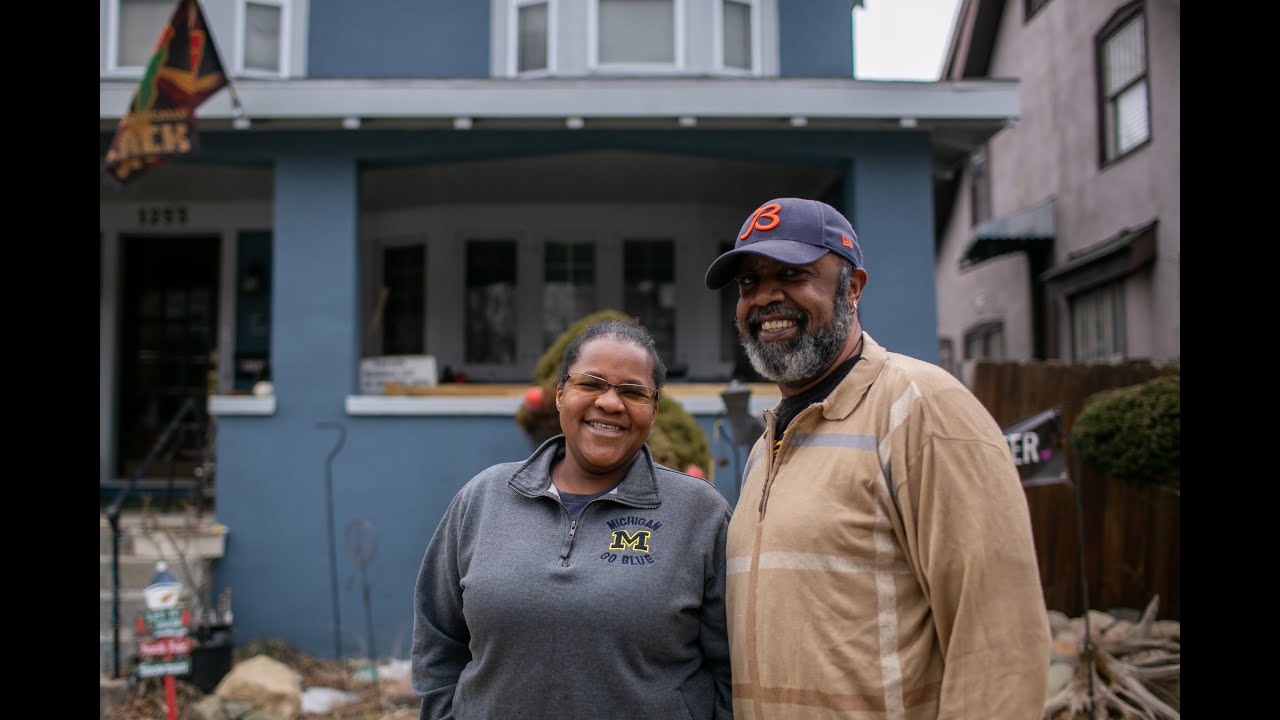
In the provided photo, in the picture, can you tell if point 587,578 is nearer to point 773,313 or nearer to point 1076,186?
point 773,313

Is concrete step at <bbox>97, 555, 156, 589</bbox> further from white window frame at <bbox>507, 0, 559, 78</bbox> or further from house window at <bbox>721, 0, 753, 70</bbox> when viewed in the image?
house window at <bbox>721, 0, 753, 70</bbox>

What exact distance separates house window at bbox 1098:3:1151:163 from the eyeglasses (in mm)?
9464

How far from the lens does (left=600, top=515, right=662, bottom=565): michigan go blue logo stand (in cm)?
218

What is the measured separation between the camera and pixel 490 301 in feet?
32.1

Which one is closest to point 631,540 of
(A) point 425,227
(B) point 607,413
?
(B) point 607,413

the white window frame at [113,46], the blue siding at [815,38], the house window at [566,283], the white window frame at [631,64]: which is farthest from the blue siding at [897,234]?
the white window frame at [113,46]

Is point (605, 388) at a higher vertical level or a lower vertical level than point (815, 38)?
lower

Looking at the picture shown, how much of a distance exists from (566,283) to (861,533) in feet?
26.2

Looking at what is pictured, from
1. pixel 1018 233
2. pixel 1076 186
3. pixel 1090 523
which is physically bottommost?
pixel 1090 523

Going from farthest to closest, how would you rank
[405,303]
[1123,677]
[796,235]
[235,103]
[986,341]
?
[986,341], [405,303], [235,103], [1123,677], [796,235]

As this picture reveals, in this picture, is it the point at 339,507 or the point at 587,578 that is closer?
the point at 587,578

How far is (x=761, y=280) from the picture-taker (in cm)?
230

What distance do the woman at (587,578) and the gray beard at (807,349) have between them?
0.34 m
